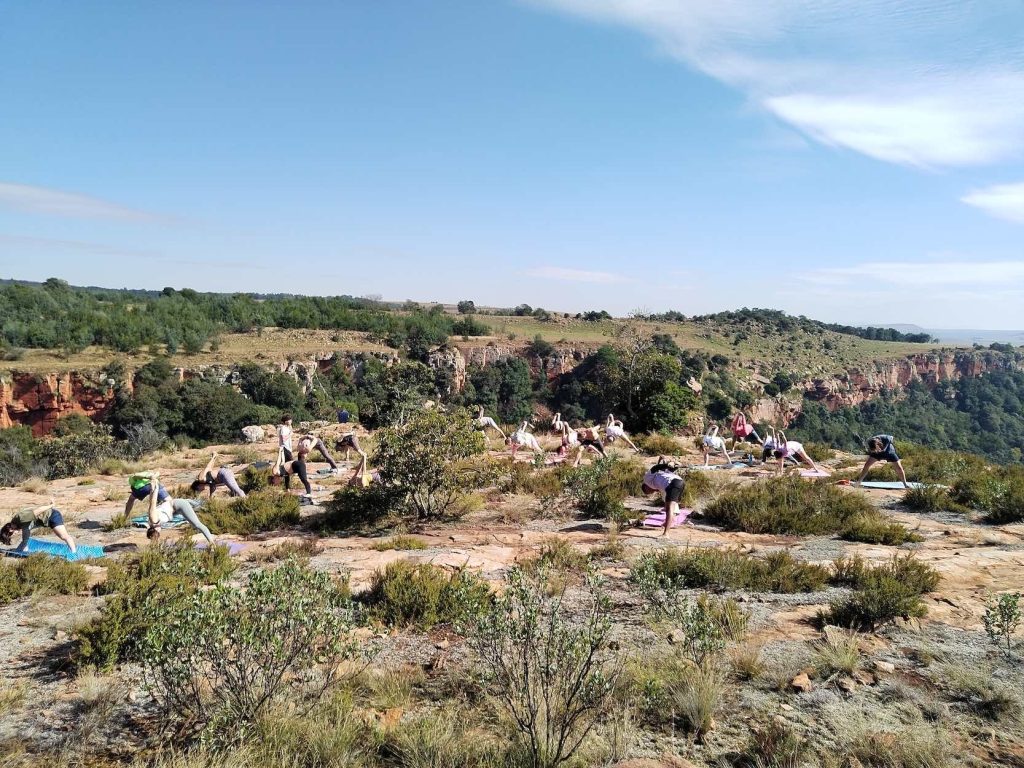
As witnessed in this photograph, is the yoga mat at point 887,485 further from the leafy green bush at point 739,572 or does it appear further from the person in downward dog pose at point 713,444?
the leafy green bush at point 739,572

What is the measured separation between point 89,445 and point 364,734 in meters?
27.8

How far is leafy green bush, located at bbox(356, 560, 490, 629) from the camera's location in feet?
18.6

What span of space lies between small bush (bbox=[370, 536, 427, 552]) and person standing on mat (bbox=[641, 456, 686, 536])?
11.9 feet

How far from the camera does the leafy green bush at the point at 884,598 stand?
5.42 m

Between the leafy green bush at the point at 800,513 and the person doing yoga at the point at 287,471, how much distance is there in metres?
7.63

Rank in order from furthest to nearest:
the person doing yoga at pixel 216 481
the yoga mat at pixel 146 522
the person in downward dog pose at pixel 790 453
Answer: the person in downward dog pose at pixel 790 453 < the person doing yoga at pixel 216 481 < the yoga mat at pixel 146 522

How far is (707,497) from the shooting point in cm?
1091

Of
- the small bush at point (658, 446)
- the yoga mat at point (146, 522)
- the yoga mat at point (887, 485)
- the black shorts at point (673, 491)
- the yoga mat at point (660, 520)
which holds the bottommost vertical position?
the yoga mat at point (146, 522)

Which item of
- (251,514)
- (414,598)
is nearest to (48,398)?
(251,514)

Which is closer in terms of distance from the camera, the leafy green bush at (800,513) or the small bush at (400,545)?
the small bush at (400,545)

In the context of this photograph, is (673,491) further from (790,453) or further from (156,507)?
(156,507)

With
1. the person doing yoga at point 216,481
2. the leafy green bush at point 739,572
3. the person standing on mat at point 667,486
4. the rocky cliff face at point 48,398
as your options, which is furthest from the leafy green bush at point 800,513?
the rocky cliff face at point 48,398

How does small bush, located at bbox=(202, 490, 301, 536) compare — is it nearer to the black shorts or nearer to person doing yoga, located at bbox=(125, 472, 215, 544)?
person doing yoga, located at bbox=(125, 472, 215, 544)

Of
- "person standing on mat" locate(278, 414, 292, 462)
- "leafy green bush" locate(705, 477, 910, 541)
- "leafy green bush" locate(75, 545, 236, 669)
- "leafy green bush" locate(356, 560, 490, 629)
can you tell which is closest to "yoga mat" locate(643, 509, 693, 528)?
"leafy green bush" locate(705, 477, 910, 541)
